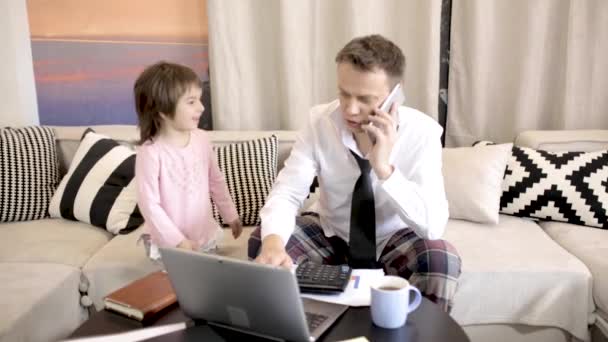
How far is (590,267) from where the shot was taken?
1.76m

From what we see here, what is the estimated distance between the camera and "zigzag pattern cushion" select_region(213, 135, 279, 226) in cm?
219

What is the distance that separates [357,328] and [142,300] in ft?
1.64

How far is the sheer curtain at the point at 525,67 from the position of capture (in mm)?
2406

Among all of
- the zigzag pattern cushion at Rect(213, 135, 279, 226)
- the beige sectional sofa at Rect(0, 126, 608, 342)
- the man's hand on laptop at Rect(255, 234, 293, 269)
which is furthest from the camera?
the zigzag pattern cushion at Rect(213, 135, 279, 226)

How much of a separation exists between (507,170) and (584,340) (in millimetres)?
696

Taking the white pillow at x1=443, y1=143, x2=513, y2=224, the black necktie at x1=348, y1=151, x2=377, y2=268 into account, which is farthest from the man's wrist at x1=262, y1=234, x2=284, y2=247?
the white pillow at x1=443, y1=143, x2=513, y2=224

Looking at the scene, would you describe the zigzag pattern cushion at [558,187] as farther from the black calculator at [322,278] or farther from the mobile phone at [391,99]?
the black calculator at [322,278]

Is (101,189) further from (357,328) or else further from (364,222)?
(357,328)

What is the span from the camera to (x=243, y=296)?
1.06m

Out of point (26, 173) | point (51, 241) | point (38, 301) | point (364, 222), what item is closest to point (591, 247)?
point (364, 222)

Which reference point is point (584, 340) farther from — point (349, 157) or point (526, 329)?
point (349, 157)

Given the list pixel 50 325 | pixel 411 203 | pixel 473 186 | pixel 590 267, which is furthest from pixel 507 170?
pixel 50 325

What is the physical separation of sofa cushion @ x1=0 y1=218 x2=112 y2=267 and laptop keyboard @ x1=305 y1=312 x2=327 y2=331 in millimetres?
1023

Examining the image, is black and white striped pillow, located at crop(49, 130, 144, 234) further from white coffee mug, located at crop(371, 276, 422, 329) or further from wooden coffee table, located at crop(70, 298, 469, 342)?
white coffee mug, located at crop(371, 276, 422, 329)
